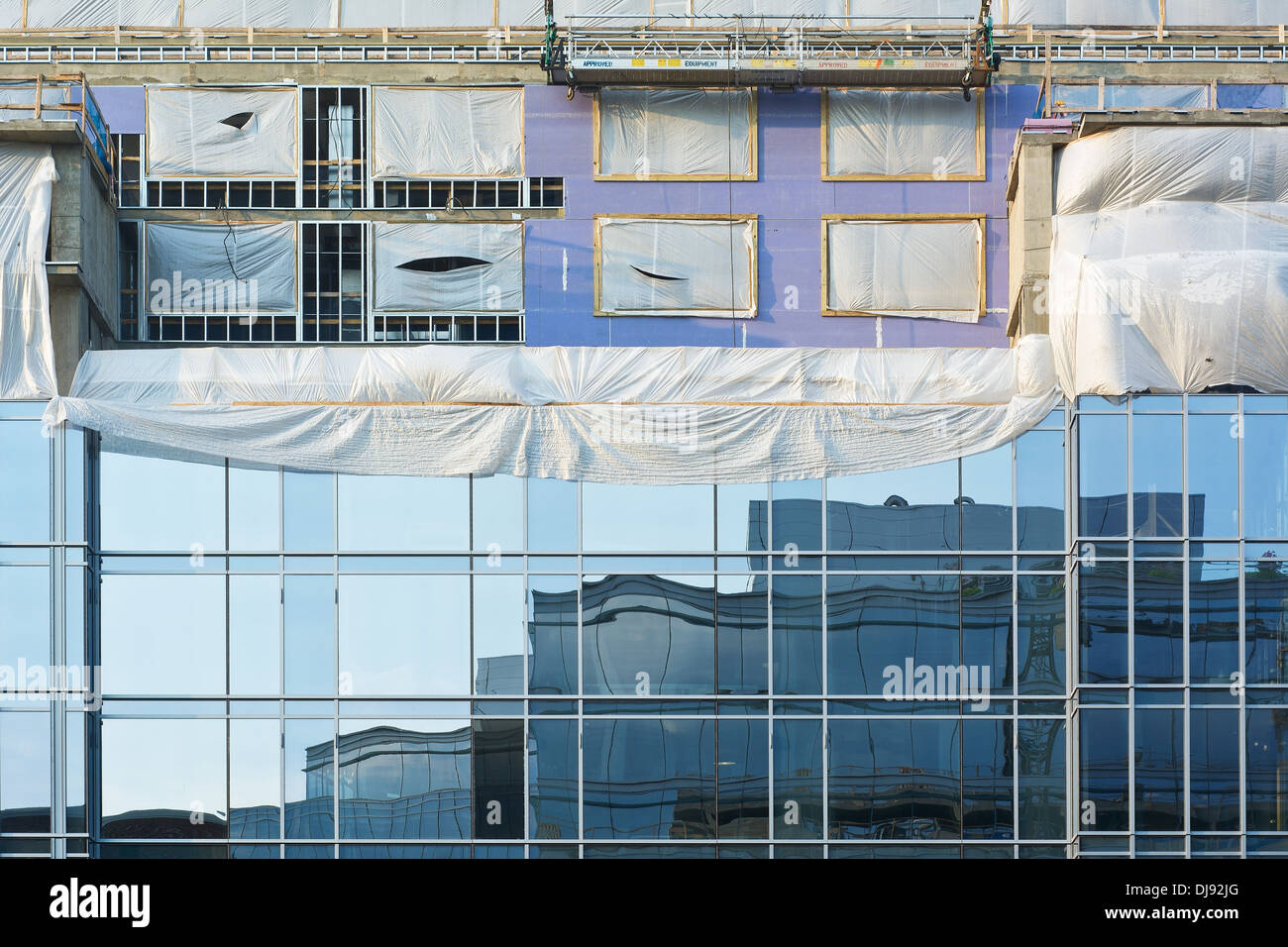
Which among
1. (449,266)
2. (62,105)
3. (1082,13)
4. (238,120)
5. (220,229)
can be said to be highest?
(1082,13)

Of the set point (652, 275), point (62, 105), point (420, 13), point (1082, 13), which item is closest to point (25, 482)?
point (62, 105)

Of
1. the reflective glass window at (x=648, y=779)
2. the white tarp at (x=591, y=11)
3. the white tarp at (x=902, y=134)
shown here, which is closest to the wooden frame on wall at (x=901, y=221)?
the white tarp at (x=902, y=134)

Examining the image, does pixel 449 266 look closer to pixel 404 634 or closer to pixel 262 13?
pixel 262 13

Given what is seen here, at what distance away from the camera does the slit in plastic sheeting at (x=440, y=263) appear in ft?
133

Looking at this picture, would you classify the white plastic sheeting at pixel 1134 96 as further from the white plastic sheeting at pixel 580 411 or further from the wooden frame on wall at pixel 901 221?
the white plastic sheeting at pixel 580 411

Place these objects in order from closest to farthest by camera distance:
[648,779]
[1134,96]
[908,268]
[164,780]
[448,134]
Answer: [164,780], [648,779], [908,268], [1134,96], [448,134]

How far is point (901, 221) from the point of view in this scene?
4031 cm

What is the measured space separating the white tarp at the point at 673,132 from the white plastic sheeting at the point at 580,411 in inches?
195

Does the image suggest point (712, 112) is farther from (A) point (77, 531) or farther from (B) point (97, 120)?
(A) point (77, 531)

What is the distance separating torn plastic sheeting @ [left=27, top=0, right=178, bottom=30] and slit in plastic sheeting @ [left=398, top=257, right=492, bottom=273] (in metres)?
7.37

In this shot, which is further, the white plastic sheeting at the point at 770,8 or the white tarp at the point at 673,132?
the white plastic sheeting at the point at 770,8

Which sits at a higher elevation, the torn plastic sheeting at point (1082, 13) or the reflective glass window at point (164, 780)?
the torn plastic sheeting at point (1082, 13)

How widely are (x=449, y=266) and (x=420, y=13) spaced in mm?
5894

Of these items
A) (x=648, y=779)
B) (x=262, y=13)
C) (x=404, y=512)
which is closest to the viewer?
(x=648, y=779)
